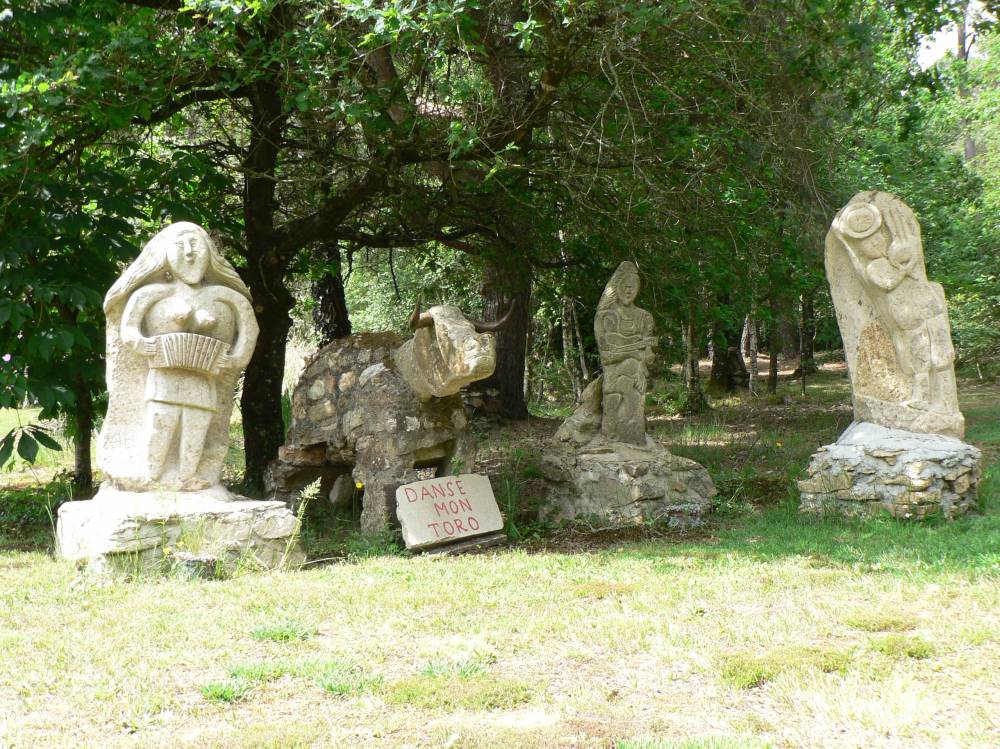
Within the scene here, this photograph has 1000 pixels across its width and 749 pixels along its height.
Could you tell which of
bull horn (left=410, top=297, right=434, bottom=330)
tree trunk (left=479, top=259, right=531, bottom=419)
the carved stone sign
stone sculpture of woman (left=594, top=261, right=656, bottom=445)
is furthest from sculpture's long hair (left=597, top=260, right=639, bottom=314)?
tree trunk (left=479, top=259, right=531, bottom=419)

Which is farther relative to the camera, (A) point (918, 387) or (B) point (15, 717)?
(A) point (918, 387)

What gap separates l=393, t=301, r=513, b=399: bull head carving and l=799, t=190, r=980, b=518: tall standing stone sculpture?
297 cm

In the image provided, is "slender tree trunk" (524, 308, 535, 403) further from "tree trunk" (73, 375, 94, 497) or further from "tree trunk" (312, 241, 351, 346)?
"tree trunk" (73, 375, 94, 497)

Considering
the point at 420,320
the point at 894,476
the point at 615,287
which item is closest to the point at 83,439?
the point at 420,320

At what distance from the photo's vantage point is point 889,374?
25.9 ft

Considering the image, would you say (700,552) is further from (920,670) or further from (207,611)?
(207,611)

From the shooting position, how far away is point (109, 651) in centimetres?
445

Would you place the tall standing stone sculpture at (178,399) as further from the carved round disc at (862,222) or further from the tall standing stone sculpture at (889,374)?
the carved round disc at (862,222)

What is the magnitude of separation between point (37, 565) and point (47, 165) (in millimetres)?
3194

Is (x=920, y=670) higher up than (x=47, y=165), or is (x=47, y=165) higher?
(x=47, y=165)

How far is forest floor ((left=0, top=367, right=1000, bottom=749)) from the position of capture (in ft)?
11.8

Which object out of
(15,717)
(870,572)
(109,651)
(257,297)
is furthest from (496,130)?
(15,717)

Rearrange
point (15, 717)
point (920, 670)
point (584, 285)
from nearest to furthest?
point (15, 717) → point (920, 670) → point (584, 285)

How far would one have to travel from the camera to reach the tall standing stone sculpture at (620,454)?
8.02 meters
